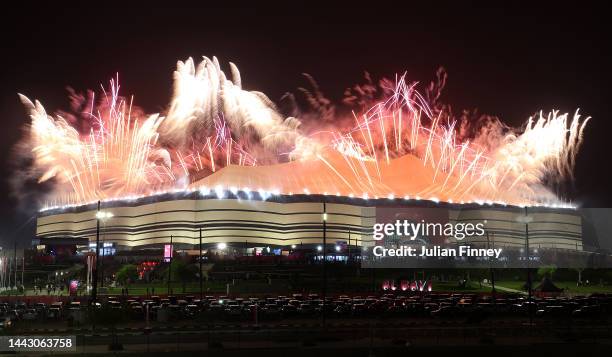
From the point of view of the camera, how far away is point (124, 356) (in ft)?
95.3

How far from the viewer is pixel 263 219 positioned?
14012cm

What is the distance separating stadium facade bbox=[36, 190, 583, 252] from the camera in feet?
451

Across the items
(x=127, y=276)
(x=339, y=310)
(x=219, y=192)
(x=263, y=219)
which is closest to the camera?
(x=339, y=310)

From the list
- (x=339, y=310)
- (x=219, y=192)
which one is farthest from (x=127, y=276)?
(x=219, y=192)

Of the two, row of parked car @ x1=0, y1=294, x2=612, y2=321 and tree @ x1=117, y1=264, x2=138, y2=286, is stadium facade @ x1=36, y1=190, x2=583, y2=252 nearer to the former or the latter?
tree @ x1=117, y1=264, x2=138, y2=286

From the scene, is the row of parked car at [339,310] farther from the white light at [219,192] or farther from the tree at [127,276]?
the white light at [219,192]

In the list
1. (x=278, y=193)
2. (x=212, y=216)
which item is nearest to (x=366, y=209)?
(x=278, y=193)

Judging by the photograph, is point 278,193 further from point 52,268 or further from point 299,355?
point 299,355

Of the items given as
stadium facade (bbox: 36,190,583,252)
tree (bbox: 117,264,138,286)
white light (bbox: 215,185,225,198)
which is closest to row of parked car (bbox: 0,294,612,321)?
tree (bbox: 117,264,138,286)

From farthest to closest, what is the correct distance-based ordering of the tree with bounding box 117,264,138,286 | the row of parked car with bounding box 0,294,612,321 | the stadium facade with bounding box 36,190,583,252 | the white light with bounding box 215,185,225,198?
the white light with bounding box 215,185,225,198 < the stadium facade with bounding box 36,190,583,252 < the tree with bounding box 117,264,138,286 < the row of parked car with bounding box 0,294,612,321

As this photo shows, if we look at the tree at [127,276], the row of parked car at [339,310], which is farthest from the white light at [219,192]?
the row of parked car at [339,310]

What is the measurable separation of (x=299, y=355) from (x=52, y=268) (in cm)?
8754

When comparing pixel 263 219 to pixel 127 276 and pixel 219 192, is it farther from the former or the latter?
pixel 127 276

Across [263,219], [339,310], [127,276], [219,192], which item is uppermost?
[219,192]
